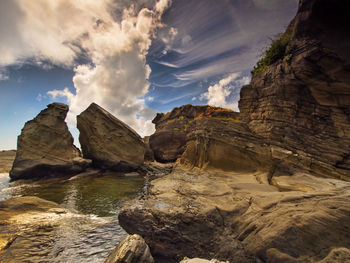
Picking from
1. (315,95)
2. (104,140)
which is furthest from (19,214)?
(315,95)

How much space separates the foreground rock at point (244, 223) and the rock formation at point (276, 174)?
0.03 meters

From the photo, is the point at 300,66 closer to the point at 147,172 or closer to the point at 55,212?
the point at 55,212

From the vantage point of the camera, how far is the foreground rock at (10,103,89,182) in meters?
19.0

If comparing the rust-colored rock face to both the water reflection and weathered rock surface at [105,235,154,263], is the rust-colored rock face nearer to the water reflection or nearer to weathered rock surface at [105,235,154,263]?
weathered rock surface at [105,235,154,263]

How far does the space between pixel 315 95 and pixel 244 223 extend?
1189 centimetres

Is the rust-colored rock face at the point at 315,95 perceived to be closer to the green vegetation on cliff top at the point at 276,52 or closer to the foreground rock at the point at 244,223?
the green vegetation on cliff top at the point at 276,52

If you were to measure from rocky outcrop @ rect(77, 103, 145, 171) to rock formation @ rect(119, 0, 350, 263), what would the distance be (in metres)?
13.5

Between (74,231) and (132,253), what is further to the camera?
(74,231)

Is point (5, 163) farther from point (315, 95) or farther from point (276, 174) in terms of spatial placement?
point (315, 95)

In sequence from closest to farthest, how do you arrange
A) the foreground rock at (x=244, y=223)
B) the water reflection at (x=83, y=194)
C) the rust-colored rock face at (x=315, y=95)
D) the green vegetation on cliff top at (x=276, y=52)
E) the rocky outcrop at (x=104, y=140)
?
the foreground rock at (x=244, y=223)
the rust-colored rock face at (x=315, y=95)
the water reflection at (x=83, y=194)
the green vegetation on cliff top at (x=276, y=52)
the rocky outcrop at (x=104, y=140)

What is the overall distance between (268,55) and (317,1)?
4.42 metres

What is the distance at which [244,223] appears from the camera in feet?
17.3

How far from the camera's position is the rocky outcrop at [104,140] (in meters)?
23.8

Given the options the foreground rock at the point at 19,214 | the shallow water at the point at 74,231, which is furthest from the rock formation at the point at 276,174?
the foreground rock at the point at 19,214
